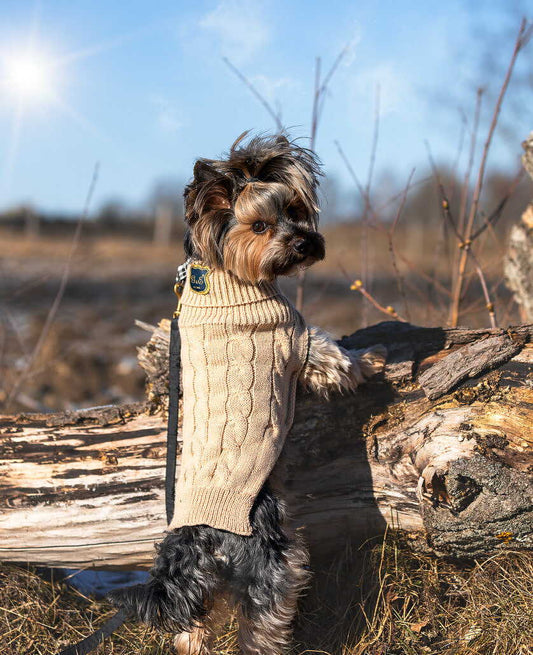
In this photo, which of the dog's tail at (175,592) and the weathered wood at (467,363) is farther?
the weathered wood at (467,363)

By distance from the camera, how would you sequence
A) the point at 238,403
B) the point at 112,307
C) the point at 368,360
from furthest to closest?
the point at 112,307 < the point at 368,360 < the point at 238,403

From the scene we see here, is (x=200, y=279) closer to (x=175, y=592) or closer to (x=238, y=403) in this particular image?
(x=238, y=403)

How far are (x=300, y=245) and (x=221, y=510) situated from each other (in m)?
1.38

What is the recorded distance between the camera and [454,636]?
3408 mm

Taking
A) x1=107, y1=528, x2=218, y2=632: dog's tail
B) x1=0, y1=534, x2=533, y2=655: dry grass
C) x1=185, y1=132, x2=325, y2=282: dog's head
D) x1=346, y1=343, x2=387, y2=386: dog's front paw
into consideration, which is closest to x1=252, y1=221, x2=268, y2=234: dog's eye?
x1=185, y1=132, x2=325, y2=282: dog's head

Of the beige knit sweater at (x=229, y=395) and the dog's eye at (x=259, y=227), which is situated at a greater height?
the dog's eye at (x=259, y=227)

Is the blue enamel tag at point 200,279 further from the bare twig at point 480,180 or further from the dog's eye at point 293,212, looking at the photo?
the bare twig at point 480,180

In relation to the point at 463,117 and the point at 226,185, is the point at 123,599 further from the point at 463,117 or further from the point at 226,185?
the point at 463,117

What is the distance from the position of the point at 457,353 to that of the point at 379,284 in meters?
15.5

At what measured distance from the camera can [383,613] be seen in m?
3.56

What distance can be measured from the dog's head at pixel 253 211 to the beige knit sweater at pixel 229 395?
14cm

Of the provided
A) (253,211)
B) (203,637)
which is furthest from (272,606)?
(253,211)

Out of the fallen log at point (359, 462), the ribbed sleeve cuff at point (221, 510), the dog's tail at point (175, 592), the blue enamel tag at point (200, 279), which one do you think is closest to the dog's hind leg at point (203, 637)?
the dog's tail at point (175, 592)

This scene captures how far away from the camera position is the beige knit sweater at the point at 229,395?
310 centimetres
